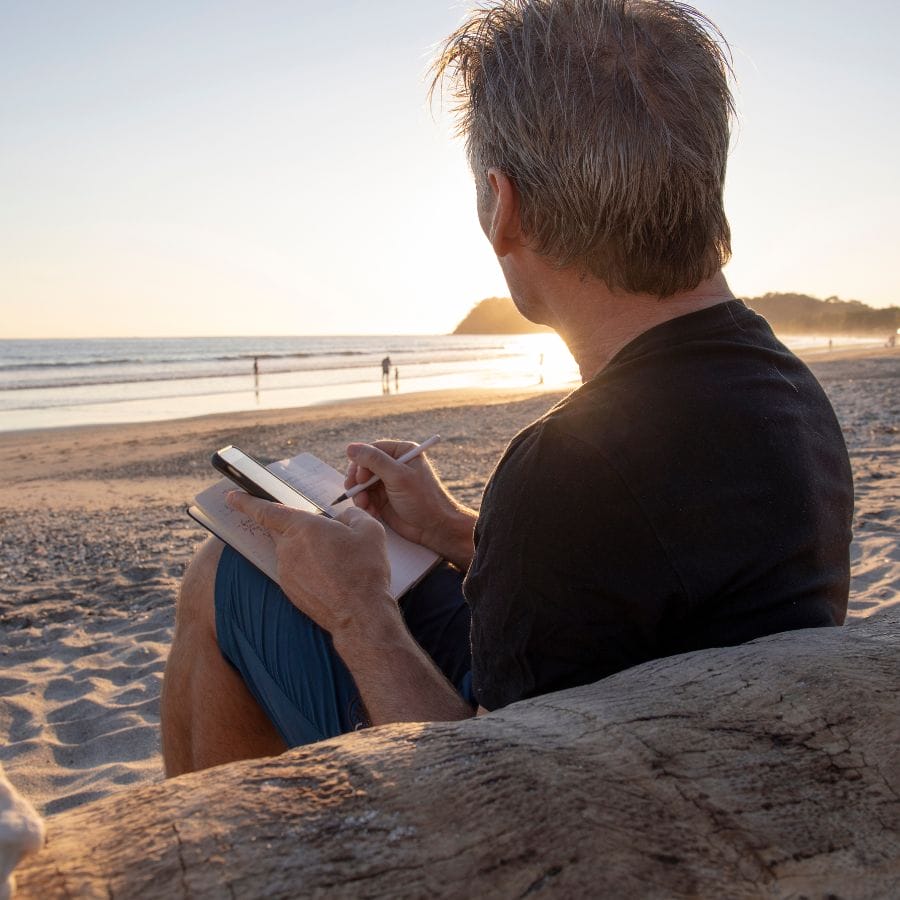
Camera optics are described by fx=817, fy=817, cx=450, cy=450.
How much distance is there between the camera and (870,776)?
3.39ft

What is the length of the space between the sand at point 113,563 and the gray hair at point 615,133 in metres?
2.40

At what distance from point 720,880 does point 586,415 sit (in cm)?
76

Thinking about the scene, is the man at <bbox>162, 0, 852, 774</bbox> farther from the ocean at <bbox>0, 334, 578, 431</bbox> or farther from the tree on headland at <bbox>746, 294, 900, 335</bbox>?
the tree on headland at <bbox>746, 294, 900, 335</bbox>

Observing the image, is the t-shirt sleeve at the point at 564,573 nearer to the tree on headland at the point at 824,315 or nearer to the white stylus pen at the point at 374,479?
the white stylus pen at the point at 374,479

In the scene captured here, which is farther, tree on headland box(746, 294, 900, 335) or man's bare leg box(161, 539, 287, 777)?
tree on headland box(746, 294, 900, 335)

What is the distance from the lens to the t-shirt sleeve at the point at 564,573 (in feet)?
4.40

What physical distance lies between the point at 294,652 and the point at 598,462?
957 millimetres

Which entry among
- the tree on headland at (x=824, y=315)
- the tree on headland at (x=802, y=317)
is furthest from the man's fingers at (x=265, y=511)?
the tree on headland at (x=824, y=315)

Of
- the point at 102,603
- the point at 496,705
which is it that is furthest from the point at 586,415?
the point at 102,603

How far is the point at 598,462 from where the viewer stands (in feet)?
4.43

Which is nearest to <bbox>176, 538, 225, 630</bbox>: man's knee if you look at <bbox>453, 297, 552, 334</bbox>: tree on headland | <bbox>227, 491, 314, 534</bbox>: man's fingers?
<bbox>227, 491, 314, 534</bbox>: man's fingers

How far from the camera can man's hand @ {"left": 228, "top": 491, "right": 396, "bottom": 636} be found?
1813 mm

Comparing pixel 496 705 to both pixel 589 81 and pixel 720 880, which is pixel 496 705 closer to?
pixel 720 880

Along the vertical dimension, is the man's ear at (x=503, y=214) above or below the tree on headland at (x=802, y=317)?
below
